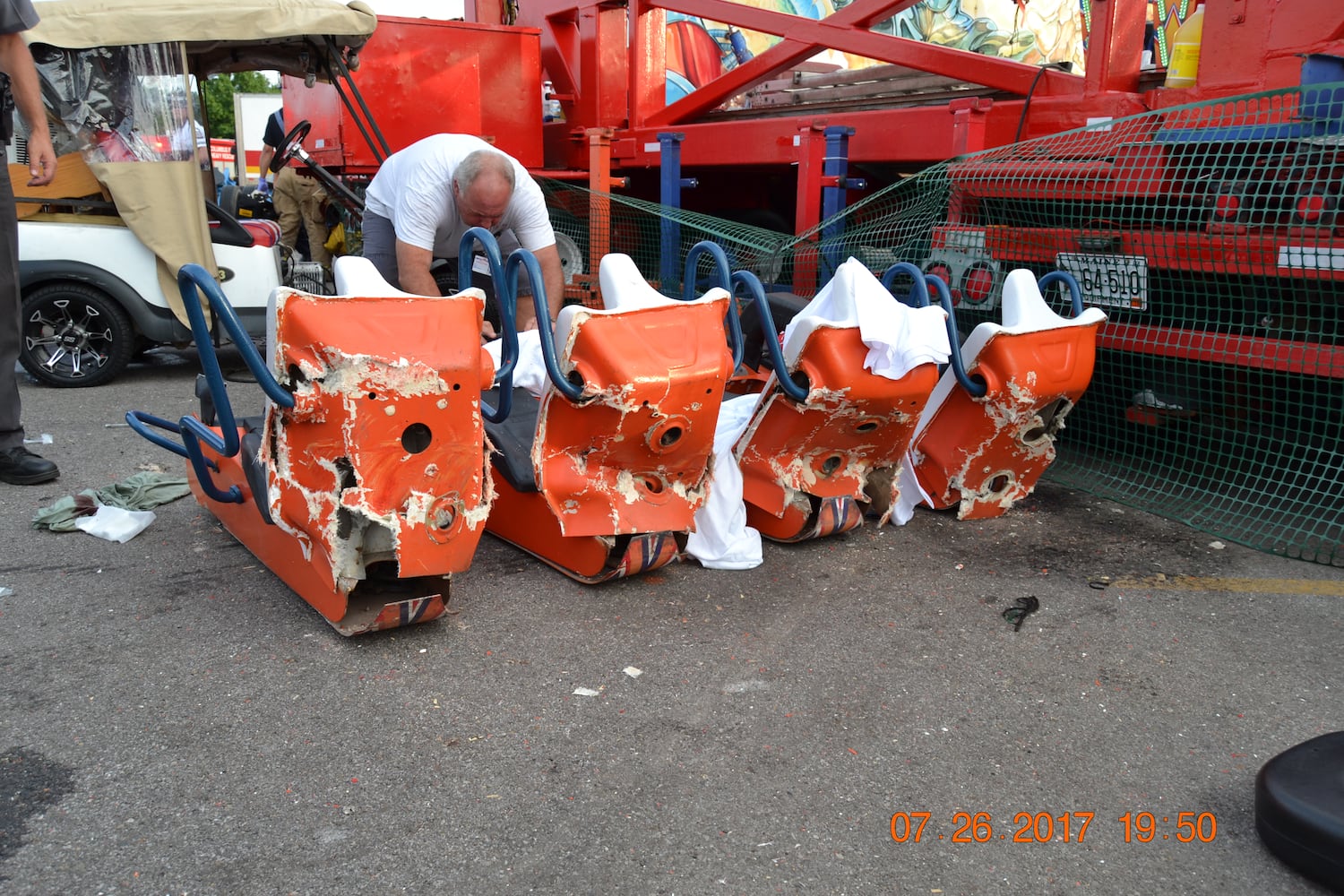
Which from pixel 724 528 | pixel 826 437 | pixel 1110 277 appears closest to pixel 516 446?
pixel 724 528

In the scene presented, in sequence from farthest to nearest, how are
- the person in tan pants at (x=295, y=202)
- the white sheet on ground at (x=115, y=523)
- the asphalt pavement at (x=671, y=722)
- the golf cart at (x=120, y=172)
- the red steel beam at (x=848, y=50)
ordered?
the person in tan pants at (x=295, y=202), the golf cart at (x=120, y=172), the red steel beam at (x=848, y=50), the white sheet on ground at (x=115, y=523), the asphalt pavement at (x=671, y=722)

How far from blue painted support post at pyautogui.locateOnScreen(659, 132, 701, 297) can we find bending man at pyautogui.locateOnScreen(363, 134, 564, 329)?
2.19 metres

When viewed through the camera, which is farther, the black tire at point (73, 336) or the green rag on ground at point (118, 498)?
the black tire at point (73, 336)

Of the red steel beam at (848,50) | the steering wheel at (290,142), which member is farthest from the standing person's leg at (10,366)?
the red steel beam at (848,50)

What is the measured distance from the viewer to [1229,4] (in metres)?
4.05

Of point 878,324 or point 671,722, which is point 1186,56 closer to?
point 878,324

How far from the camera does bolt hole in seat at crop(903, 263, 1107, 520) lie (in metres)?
3.83

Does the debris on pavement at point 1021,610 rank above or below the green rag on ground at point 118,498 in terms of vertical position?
below

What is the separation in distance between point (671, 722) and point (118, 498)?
2788 mm

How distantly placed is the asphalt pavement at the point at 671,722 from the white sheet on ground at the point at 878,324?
0.78 meters

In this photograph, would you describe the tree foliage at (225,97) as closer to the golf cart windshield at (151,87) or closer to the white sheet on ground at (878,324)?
the golf cart windshield at (151,87)
